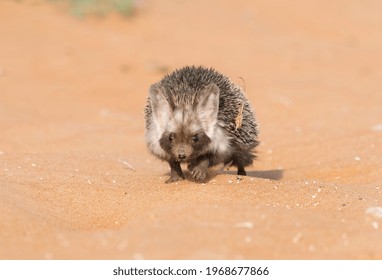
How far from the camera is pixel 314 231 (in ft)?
17.4

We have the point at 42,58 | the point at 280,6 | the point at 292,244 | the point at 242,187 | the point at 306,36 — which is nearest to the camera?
the point at 292,244

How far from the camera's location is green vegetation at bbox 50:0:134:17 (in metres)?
22.0

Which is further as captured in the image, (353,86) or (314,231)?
(353,86)

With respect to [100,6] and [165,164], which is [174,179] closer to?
[165,164]

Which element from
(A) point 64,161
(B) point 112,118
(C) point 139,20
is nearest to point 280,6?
(C) point 139,20

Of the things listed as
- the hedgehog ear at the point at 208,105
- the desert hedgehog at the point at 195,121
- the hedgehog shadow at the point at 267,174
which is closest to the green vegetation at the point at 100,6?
the hedgehog shadow at the point at 267,174

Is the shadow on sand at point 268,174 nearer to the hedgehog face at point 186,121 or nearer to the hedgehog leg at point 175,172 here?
the hedgehog leg at point 175,172

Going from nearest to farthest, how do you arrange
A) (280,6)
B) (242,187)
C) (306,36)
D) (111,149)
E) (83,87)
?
(242,187)
(111,149)
(83,87)
(306,36)
(280,6)

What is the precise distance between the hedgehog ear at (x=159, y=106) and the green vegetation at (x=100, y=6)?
15.4m

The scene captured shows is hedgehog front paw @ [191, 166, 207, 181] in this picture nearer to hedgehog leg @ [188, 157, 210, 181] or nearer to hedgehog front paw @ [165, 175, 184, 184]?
hedgehog leg @ [188, 157, 210, 181]

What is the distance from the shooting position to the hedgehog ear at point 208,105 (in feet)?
23.2

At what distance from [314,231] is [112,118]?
29.9 ft

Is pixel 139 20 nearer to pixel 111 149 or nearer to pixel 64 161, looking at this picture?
pixel 111 149

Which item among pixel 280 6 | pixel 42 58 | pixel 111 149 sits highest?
pixel 280 6
